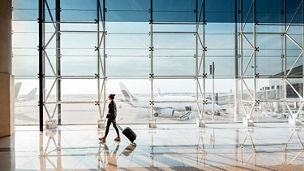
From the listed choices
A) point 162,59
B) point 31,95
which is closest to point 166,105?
point 162,59

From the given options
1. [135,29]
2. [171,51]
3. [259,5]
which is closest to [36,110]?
[135,29]

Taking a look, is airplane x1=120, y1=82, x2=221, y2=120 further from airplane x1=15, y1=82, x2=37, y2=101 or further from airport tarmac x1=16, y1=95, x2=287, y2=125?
airplane x1=15, y1=82, x2=37, y2=101

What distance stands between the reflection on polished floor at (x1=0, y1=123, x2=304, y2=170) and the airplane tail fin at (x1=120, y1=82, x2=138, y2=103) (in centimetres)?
223

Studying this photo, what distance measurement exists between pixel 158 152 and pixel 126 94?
404cm

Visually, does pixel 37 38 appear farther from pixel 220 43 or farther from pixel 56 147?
pixel 220 43

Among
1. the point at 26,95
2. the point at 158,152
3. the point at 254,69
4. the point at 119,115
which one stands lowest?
the point at 158,152

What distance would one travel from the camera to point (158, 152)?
4051 mm

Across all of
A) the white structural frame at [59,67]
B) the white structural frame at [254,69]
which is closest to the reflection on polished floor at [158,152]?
the white structural frame at [59,67]

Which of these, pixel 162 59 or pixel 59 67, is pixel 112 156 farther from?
pixel 59 67

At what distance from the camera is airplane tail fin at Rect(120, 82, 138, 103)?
768 cm

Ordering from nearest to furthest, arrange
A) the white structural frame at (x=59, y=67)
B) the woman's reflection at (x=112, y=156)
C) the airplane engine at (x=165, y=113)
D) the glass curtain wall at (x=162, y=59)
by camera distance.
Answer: the woman's reflection at (x=112, y=156)
the white structural frame at (x=59, y=67)
the glass curtain wall at (x=162, y=59)
the airplane engine at (x=165, y=113)

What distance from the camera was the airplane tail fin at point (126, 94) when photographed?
25.2 feet

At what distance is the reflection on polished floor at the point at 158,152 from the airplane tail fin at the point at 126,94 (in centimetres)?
223

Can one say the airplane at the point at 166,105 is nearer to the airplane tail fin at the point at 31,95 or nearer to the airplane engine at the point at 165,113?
the airplane engine at the point at 165,113
